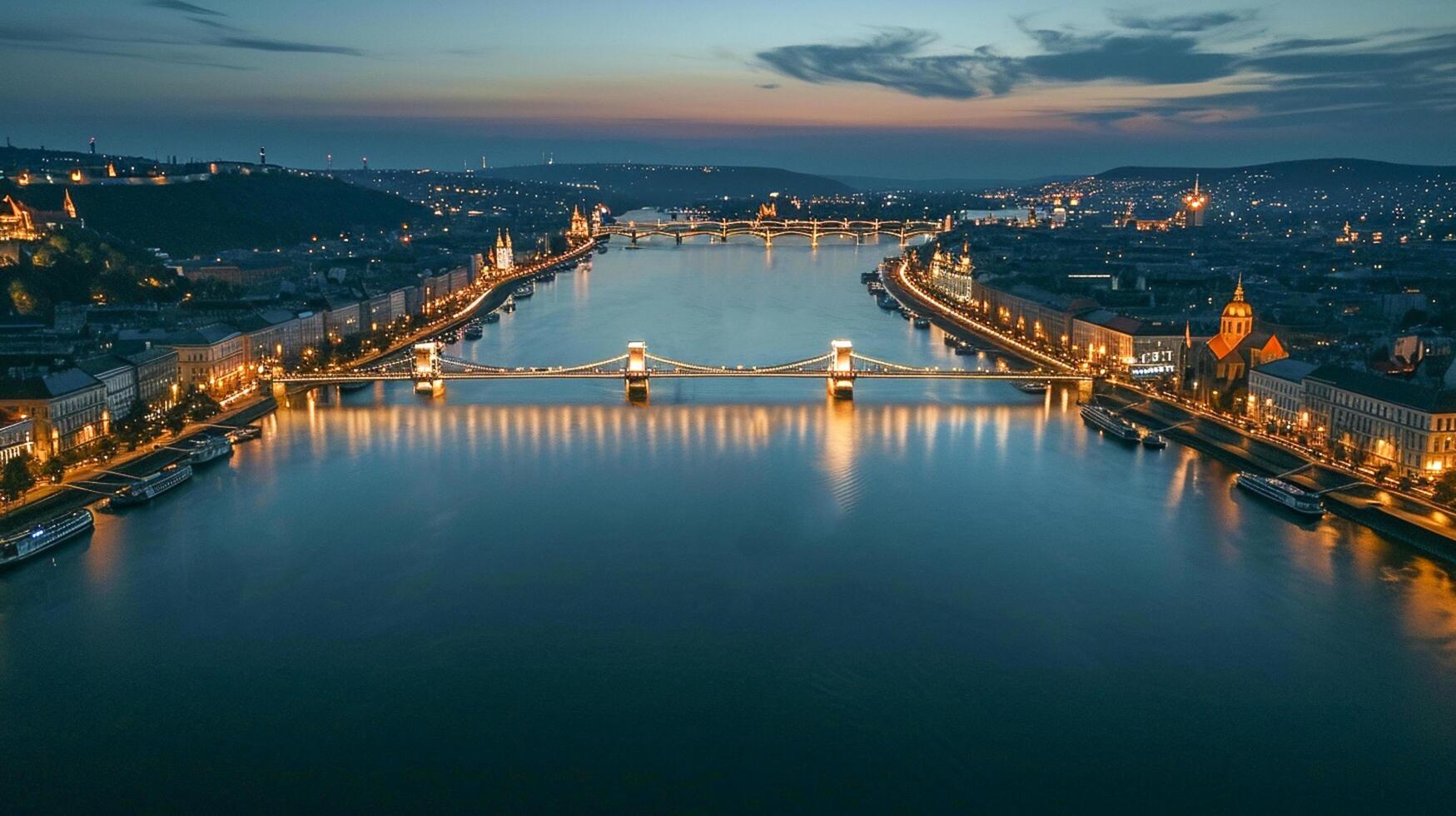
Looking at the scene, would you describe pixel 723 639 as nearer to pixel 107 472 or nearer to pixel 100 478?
pixel 100 478

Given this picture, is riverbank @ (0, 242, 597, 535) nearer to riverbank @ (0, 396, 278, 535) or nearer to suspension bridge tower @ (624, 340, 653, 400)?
riverbank @ (0, 396, 278, 535)

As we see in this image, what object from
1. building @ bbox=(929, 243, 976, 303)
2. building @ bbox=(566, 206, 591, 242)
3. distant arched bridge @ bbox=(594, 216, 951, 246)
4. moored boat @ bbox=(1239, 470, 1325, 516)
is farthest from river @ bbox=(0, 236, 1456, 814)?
distant arched bridge @ bbox=(594, 216, 951, 246)

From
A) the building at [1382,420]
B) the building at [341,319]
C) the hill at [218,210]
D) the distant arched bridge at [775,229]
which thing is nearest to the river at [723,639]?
the building at [1382,420]

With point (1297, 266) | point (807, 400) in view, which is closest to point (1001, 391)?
point (807, 400)

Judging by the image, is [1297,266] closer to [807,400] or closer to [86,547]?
[807,400]

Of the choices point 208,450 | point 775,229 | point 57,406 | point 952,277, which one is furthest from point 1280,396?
point 775,229

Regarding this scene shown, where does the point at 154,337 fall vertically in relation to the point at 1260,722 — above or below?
above
